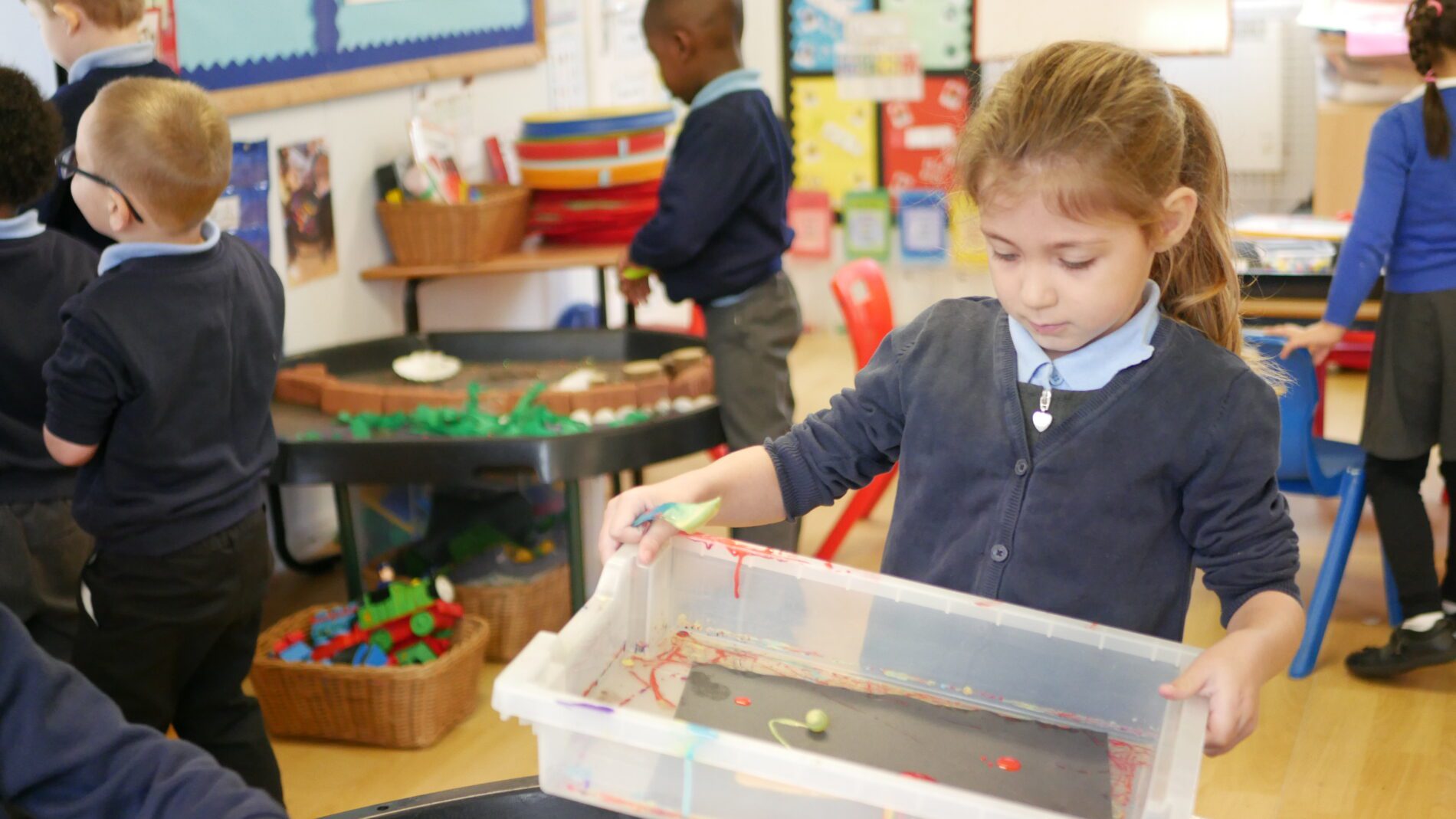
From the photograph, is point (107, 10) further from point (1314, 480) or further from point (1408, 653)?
point (1408, 653)

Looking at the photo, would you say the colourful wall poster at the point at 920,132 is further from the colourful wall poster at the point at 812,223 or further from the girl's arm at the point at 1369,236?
the girl's arm at the point at 1369,236

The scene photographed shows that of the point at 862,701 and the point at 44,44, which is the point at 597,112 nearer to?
the point at 44,44

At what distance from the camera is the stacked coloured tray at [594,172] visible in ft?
11.6

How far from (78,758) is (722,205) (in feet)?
6.41

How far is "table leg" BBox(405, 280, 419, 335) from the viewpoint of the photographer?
333cm

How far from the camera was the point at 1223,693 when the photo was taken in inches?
37.7

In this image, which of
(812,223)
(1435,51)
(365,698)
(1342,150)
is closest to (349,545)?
(365,698)

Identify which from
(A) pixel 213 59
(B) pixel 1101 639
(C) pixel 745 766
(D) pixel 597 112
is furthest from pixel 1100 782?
(D) pixel 597 112

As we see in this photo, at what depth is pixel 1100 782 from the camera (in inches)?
41.2

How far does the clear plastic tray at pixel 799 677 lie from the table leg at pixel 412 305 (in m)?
2.25

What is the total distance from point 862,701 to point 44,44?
1833mm

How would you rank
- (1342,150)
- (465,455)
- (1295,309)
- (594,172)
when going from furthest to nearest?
(1342,150) → (594,172) → (1295,309) → (465,455)

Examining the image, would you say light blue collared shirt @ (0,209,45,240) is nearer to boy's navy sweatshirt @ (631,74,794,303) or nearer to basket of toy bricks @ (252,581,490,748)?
basket of toy bricks @ (252,581,490,748)

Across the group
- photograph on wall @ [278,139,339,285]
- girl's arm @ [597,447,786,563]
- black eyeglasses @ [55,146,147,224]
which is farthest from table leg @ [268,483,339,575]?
girl's arm @ [597,447,786,563]
